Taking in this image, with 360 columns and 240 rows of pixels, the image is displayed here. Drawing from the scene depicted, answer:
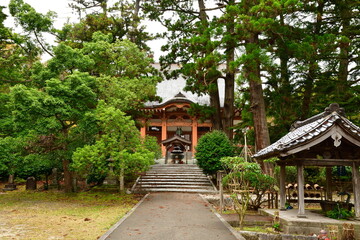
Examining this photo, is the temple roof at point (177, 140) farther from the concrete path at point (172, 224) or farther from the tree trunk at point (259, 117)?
the concrete path at point (172, 224)

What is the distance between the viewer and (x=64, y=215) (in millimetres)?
8688

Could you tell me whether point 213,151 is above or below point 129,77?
below

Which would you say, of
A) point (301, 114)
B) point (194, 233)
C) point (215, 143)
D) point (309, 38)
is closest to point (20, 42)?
point (215, 143)

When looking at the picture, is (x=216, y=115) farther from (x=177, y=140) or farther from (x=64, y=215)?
(x=64, y=215)

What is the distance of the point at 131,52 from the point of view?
→ 1452cm

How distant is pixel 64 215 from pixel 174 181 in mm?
8249

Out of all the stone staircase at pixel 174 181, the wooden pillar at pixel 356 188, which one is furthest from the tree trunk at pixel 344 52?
the stone staircase at pixel 174 181

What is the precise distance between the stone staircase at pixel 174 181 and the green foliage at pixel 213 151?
1049 mm

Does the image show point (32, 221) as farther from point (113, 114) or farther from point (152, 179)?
point (152, 179)

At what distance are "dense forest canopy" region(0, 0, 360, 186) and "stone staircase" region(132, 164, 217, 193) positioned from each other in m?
3.25

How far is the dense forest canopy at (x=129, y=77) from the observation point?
1114 cm

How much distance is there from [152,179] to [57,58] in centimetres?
846

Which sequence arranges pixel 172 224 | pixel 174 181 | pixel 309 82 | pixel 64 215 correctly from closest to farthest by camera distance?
pixel 172 224
pixel 64 215
pixel 309 82
pixel 174 181

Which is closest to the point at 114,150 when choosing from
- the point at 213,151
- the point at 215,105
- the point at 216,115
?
the point at 213,151
